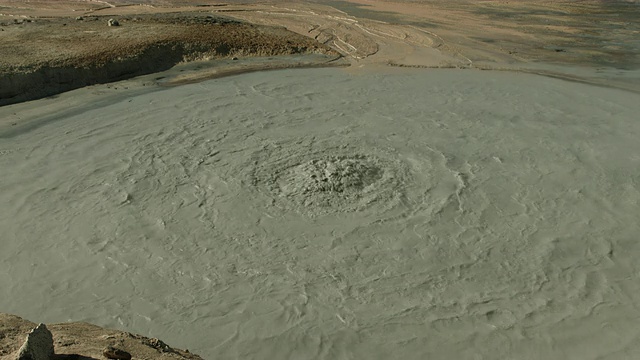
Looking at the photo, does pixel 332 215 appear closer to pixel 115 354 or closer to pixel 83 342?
pixel 83 342

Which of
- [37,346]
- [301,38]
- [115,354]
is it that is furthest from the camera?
[301,38]

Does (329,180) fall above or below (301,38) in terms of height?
below

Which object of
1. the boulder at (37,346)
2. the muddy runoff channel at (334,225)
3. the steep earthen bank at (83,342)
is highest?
the boulder at (37,346)

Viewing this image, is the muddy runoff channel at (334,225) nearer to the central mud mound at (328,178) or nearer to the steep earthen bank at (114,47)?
the central mud mound at (328,178)

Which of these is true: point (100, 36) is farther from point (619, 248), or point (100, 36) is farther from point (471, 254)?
point (619, 248)

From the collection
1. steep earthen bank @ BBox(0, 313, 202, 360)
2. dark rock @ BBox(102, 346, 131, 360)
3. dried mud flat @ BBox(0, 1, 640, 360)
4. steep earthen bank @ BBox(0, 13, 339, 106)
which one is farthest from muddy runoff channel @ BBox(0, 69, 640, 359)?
dark rock @ BBox(102, 346, 131, 360)

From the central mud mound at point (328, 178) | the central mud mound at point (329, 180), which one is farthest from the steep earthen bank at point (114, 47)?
the central mud mound at point (328, 178)

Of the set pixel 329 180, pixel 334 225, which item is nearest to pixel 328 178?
pixel 329 180
